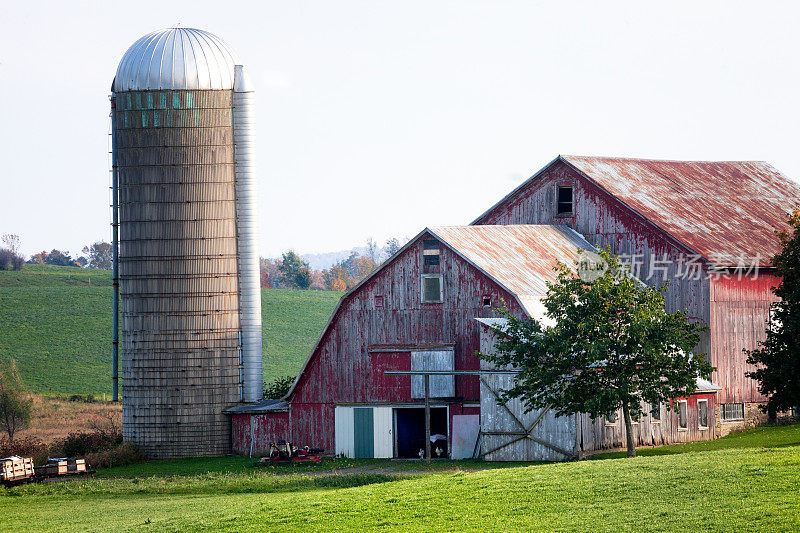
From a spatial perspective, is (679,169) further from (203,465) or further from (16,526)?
(16,526)

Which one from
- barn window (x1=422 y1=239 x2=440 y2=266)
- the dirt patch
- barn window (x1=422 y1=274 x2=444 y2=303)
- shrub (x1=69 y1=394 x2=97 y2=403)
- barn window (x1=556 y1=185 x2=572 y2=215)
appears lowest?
the dirt patch

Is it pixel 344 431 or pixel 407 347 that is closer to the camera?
pixel 407 347

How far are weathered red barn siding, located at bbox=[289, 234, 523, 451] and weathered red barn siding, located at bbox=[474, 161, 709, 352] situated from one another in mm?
6783

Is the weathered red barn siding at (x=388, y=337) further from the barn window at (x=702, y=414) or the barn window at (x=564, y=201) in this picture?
the barn window at (x=564, y=201)

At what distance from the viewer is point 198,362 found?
4425 centimetres

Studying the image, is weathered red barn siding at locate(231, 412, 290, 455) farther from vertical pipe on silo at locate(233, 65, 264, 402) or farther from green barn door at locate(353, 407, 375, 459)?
green barn door at locate(353, 407, 375, 459)

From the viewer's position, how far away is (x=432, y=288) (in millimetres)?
40094

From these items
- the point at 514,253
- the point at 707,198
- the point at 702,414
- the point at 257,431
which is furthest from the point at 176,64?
the point at 702,414

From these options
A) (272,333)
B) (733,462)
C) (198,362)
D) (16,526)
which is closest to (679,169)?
(198,362)

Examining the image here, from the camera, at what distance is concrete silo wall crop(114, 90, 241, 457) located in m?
44.2

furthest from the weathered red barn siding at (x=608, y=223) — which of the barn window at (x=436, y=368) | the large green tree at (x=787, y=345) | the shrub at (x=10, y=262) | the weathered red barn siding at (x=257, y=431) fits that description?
the shrub at (x=10, y=262)

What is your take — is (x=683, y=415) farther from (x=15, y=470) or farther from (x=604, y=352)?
(x=15, y=470)

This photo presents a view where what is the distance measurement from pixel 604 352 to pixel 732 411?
1350cm

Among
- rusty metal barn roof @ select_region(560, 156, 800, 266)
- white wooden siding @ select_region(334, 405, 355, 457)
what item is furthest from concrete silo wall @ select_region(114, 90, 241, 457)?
rusty metal barn roof @ select_region(560, 156, 800, 266)
